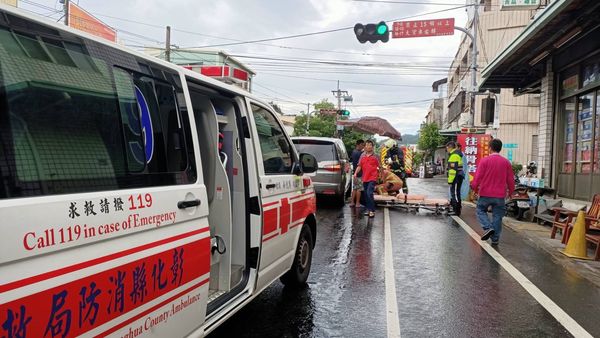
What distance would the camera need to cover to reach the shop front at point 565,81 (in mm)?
→ 8828

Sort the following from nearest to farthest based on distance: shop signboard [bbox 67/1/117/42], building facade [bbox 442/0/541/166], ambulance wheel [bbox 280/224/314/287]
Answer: ambulance wheel [bbox 280/224/314/287]
shop signboard [bbox 67/1/117/42]
building facade [bbox 442/0/541/166]

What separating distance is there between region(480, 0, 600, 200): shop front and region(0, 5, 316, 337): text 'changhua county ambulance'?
7.25m

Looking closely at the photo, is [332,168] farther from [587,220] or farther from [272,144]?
[272,144]

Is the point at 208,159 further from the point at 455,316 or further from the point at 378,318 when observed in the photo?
the point at 455,316

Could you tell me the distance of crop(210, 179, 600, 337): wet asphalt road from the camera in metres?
4.23

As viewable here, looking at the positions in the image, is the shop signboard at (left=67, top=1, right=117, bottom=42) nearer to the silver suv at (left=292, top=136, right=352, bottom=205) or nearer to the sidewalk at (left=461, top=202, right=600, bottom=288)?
the silver suv at (left=292, top=136, right=352, bottom=205)

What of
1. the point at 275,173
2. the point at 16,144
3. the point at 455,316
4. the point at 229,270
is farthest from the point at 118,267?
the point at 455,316

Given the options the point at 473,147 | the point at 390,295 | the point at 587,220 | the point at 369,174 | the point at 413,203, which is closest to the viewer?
the point at 390,295

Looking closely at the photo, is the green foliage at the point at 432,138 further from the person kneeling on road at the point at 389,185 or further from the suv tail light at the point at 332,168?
the suv tail light at the point at 332,168

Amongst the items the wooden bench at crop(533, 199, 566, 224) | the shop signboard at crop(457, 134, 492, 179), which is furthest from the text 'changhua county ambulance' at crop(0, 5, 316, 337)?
the shop signboard at crop(457, 134, 492, 179)

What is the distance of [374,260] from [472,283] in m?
1.43

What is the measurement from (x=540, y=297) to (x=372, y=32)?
9.66 m

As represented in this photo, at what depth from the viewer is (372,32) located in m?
13.4

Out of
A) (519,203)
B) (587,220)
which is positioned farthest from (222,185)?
(519,203)
